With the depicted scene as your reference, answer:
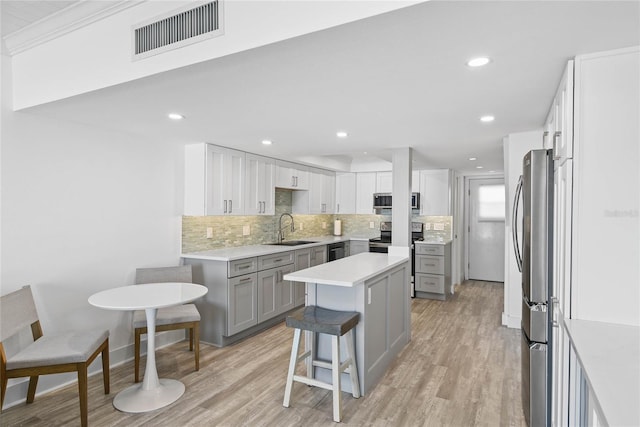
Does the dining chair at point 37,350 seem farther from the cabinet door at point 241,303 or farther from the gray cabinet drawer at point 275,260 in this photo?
the gray cabinet drawer at point 275,260

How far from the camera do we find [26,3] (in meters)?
2.01

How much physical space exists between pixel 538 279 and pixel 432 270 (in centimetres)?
389

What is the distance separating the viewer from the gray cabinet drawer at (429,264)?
5742 millimetres

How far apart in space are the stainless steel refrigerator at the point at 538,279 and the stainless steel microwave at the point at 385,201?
4.17 meters

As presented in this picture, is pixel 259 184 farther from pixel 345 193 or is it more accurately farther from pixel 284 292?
pixel 345 193

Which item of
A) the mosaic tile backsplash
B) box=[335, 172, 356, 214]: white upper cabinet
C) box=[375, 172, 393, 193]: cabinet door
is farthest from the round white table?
box=[375, 172, 393, 193]: cabinet door

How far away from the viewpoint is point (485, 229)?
7098mm

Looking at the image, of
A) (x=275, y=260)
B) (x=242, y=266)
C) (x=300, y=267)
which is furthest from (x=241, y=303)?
(x=300, y=267)

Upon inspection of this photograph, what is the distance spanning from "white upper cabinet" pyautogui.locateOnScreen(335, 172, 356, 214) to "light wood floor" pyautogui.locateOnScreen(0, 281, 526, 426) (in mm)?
3094

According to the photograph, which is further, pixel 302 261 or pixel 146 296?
pixel 302 261

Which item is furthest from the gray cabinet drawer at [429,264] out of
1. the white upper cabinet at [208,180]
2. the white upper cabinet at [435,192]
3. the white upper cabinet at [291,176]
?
the white upper cabinet at [208,180]

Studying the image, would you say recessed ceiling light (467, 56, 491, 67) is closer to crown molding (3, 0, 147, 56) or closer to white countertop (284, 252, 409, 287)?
white countertop (284, 252, 409, 287)

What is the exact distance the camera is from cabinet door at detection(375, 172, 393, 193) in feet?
21.2

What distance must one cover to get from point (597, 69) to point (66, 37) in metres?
2.91
